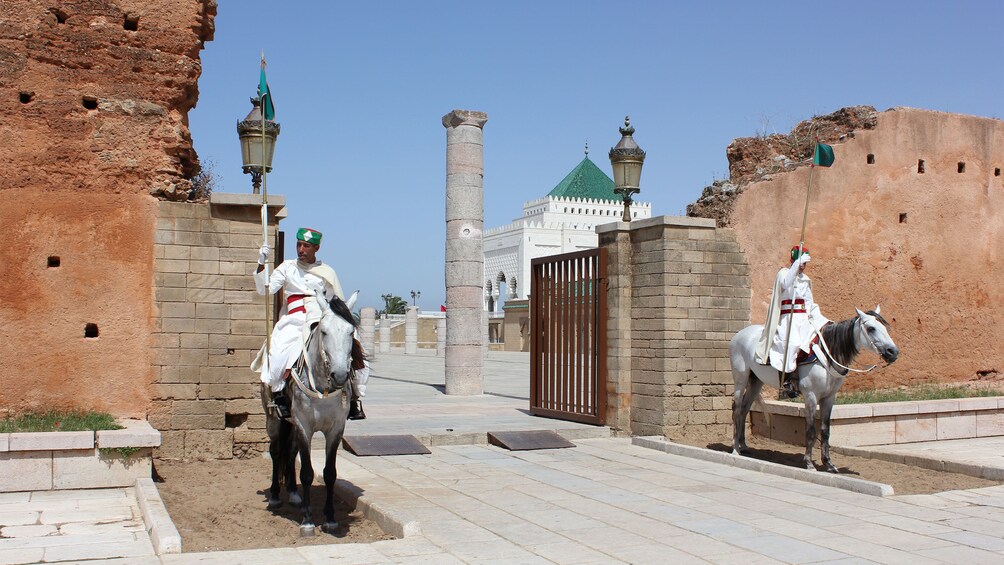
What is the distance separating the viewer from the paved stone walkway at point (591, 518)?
578 centimetres

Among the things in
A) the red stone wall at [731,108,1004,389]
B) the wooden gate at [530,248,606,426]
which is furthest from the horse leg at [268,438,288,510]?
the red stone wall at [731,108,1004,389]

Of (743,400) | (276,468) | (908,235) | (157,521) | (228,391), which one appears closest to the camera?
(157,521)

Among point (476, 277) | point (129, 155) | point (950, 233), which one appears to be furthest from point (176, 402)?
point (950, 233)

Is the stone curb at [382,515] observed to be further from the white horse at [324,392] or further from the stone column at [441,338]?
the stone column at [441,338]

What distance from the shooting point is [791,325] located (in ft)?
30.2

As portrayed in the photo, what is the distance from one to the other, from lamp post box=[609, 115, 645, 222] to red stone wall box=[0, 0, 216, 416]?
5.44 metres

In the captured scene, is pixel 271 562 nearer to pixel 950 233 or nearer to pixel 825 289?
pixel 825 289

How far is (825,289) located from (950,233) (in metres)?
2.41

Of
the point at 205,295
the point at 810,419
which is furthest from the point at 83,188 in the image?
the point at 810,419

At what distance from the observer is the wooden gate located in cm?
1209

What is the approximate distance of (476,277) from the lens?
58.7 feet

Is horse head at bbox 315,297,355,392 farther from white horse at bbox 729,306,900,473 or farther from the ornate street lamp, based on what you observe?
the ornate street lamp

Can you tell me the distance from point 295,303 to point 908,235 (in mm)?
8885

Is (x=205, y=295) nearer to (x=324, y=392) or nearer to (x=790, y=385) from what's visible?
(x=324, y=392)
